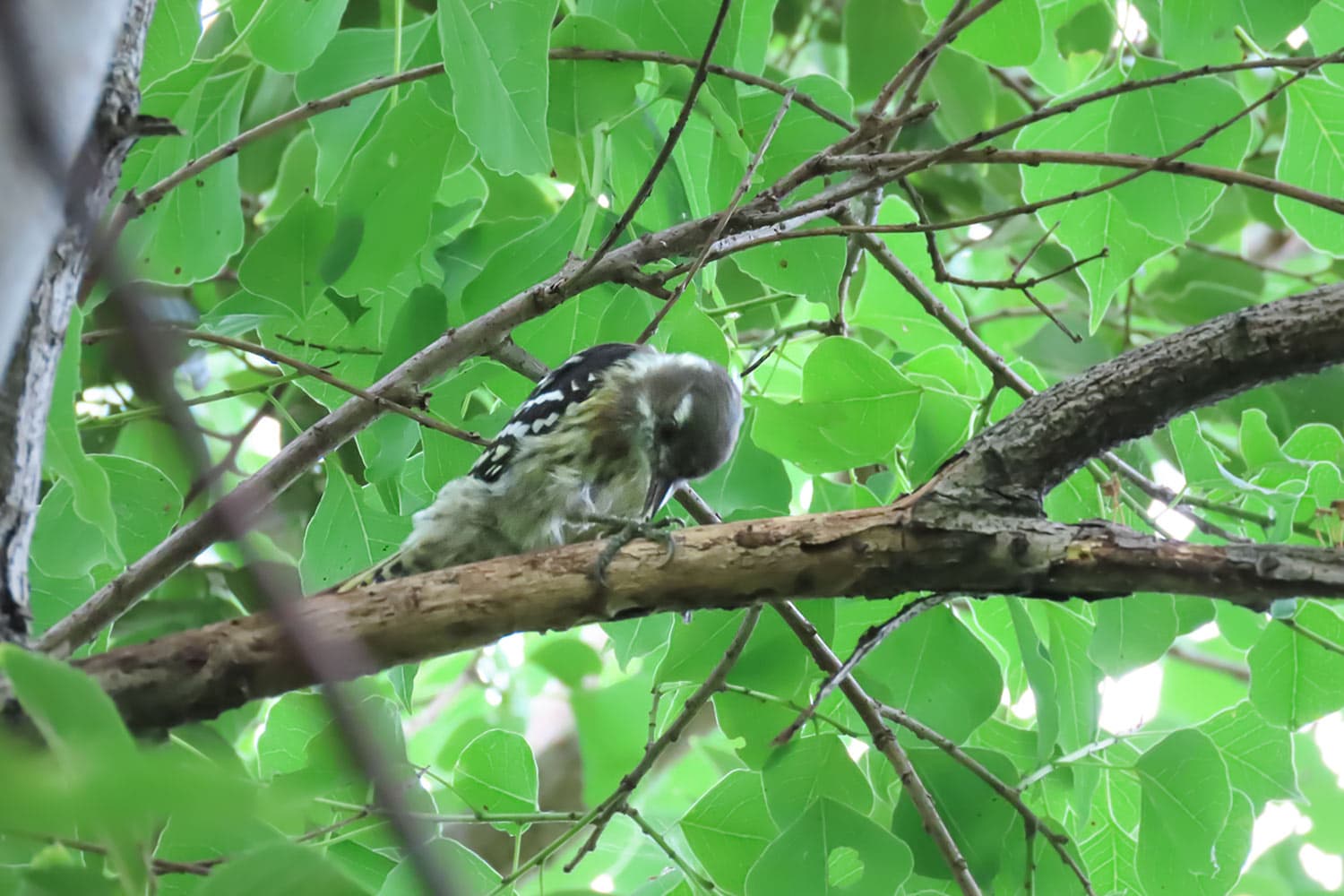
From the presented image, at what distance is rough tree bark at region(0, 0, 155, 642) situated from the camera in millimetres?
798

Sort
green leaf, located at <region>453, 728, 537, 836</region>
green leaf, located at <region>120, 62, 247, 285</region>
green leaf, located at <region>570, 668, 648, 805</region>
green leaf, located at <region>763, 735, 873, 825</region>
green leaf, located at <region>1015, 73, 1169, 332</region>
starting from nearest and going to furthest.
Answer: green leaf, located at <region>763, 735, 873, 825</region>, green leaf, located at <region>453, 728, 537, 836</region>, green leaf, located at <region>120, 62, 247, 285</region>, green leaf, located at <region>1015, 73, 1169, 332</region>, green leaf, located at <region>570, 668, 648, 805</region>

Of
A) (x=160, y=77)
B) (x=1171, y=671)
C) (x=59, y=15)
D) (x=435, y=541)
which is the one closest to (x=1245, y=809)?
(x=435, y=541)

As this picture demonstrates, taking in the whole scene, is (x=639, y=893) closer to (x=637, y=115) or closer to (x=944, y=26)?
(x=637, y=115)

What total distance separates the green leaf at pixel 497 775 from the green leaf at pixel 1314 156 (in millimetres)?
1849

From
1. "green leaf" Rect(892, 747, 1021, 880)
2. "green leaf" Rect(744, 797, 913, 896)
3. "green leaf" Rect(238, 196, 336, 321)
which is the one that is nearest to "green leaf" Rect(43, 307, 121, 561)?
"green leaf" Rect(238, 196, 336, 321)

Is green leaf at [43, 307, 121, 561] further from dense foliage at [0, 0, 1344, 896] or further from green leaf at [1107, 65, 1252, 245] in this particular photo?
green leaf at [1107, 65, 1252, 245]

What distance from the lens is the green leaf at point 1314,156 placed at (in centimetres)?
226

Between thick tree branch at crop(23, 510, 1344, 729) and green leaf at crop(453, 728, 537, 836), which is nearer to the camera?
thick tree branch at crop(23, 510, 1344, 729)

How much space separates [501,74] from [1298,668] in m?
1.85

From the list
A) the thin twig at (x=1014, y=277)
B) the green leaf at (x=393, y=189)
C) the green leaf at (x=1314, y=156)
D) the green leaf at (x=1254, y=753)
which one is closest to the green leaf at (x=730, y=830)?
the green leaf at (x=1254, y=753)

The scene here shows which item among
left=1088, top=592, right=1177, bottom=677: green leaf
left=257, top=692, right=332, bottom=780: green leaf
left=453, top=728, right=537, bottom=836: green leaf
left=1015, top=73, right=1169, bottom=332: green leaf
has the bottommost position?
left=453, top=728, right=537, bottom=836: green leaf

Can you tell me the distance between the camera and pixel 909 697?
223 cm

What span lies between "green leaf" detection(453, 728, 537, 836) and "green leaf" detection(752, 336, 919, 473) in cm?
77

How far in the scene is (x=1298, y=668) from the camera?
7.23 ft
